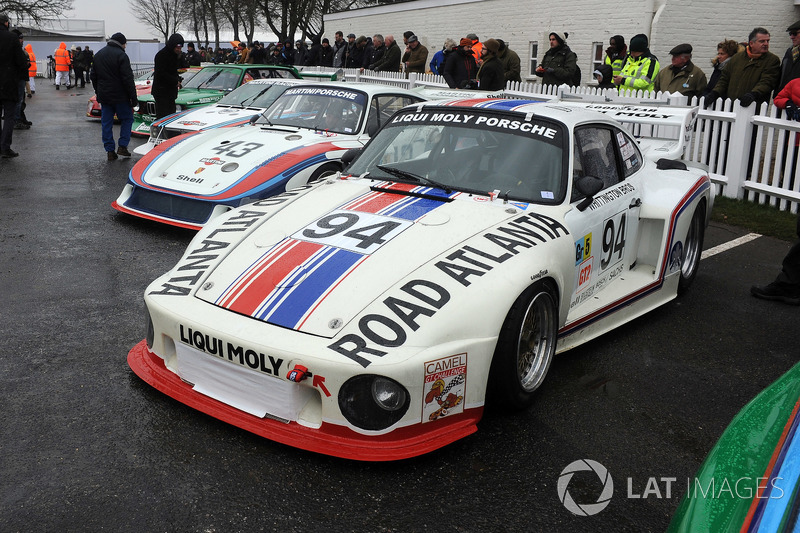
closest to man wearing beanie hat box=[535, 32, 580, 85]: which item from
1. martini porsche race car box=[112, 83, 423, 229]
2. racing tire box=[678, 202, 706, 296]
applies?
martini porsche race car box=[112, 83, 423, 229]

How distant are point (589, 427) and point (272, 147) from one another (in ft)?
15.4

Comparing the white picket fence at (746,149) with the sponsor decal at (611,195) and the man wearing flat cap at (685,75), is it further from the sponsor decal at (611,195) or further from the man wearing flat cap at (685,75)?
the sponsor decal at (611,195)

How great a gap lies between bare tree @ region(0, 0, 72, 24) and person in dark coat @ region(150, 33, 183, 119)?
1080 inches

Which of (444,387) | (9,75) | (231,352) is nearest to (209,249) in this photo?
(231,352)

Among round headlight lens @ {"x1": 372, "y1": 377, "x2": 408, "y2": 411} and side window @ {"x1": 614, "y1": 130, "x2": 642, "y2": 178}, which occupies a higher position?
side window @ {"x1": 614, "y1": 130, "x2": 642, "y2": 178}

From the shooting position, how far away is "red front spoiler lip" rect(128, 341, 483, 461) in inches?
120

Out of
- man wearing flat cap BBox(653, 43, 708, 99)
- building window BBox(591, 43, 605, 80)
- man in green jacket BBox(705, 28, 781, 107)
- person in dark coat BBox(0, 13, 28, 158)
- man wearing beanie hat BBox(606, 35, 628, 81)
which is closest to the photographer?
man in green jacket BBox(705, 28, 781, 107)

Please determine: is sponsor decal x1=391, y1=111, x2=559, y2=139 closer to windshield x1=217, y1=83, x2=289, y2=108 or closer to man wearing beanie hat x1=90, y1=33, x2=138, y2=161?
windshield x1=217, y1=83, x2=289, y2=108

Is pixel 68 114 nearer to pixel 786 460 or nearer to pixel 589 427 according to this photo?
pixel 589 427

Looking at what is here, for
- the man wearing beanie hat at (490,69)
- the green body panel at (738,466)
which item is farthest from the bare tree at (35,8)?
the green body panel at (738,466)

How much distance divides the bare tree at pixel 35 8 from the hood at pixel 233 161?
3304cm

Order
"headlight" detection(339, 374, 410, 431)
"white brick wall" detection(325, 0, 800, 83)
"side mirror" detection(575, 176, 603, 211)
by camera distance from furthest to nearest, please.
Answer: "white brick wall" detection(325, 0, 800, 83) → "side mirror" detection(575, 176, 603, 211) → "headlight" detection(339, 374, 410, 431)

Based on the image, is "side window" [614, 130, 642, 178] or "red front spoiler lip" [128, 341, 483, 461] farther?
"side window" [614, 130, 642, 178]

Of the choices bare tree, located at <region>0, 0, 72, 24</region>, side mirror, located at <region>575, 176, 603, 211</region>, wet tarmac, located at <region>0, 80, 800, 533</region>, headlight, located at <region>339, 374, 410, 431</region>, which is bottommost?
wet tarmac, located at <region>0, 80, 800, 533</region>
